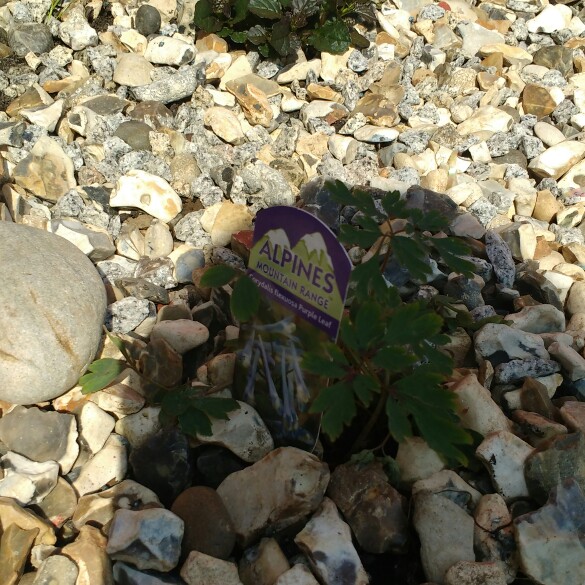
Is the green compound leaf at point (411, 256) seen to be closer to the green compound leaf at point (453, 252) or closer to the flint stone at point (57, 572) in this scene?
the green compound leaf at point (453, 252)

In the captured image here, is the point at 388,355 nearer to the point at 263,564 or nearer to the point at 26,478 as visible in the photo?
the point at 263,564

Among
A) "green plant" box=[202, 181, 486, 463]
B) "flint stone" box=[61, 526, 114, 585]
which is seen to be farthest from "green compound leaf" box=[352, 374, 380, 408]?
"flint stone" box=[61, 526, 114, 585]

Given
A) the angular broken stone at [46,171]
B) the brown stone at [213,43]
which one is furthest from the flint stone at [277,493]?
the brown stone at [213,43]

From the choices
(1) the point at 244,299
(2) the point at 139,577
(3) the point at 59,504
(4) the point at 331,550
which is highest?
(1) the point at 244,299

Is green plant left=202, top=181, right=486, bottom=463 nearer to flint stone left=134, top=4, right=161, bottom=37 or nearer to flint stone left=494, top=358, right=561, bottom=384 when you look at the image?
flint stone left=494, top=358, right=561, bottom=384

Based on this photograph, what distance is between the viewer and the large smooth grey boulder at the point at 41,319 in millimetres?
1955

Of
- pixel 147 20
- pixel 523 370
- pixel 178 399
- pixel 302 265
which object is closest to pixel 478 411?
pixel 523 370

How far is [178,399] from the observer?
1749mm

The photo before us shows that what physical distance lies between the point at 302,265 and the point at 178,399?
49 cm

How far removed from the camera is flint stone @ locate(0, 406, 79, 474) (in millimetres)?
1937

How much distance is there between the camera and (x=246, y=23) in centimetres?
355

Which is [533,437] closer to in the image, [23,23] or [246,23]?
[246,23]

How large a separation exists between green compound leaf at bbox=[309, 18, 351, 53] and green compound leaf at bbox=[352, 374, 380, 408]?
8.05 ft

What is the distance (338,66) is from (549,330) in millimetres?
1837
